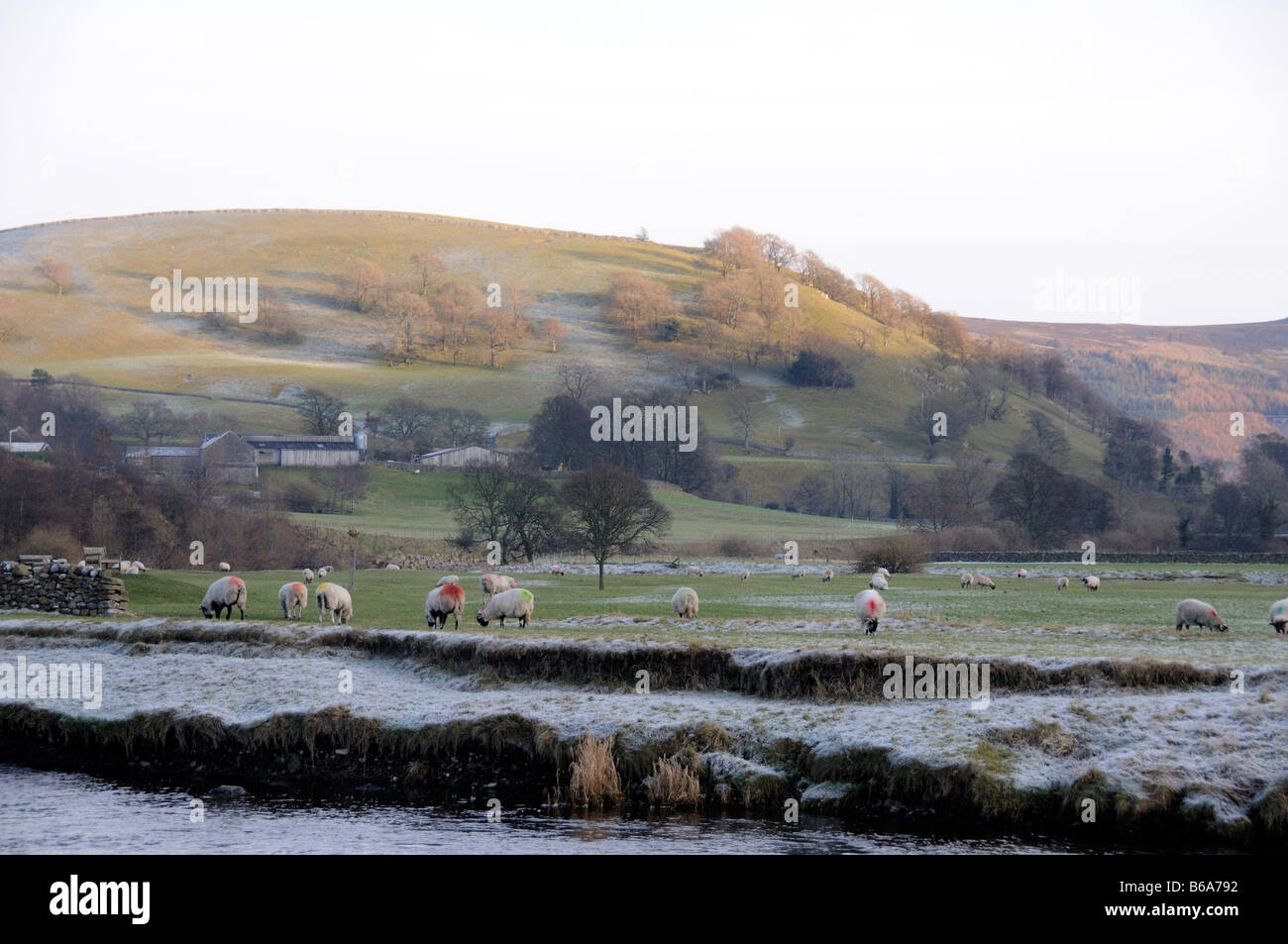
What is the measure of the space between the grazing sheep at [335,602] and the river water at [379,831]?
13.6 m

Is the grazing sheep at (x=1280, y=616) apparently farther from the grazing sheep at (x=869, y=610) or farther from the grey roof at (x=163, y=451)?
the grey roof at (x=163, y=451)

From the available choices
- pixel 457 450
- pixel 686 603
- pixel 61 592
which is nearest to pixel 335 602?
pixel 686 603

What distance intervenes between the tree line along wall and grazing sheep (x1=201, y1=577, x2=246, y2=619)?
4472 mm

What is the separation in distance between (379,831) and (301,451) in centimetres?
11426

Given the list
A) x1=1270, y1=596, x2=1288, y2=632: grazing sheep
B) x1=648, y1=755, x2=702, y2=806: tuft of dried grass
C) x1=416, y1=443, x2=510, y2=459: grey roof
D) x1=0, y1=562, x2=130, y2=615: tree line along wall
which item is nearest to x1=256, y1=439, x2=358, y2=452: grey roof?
x1=416, y1=443, x2=510, y2=459: grey roof

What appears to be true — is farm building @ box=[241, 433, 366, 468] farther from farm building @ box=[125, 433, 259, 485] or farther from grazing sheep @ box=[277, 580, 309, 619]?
grazing sheep @ box=[277, 580, 309, 619]

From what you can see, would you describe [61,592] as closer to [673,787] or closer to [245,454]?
[673,787]

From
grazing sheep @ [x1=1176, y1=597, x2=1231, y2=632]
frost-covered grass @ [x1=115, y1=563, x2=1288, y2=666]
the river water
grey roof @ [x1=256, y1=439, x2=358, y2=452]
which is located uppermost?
grey roof @ [x1=256, y1=439, x2=358, y2=452]

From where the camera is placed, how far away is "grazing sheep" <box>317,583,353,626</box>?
37125 millimetres

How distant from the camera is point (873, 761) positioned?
22.6 meters

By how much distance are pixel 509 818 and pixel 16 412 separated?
138408 mm

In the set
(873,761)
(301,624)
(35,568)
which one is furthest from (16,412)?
(873,761)

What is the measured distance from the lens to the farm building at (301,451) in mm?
127750

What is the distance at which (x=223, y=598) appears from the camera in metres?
37.8
